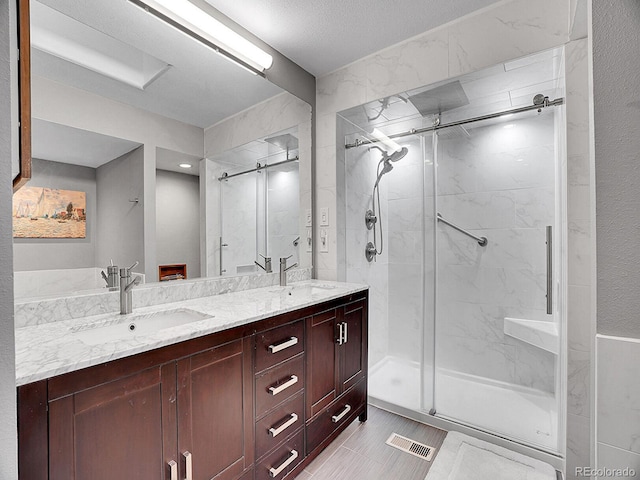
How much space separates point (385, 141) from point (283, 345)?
1983mm

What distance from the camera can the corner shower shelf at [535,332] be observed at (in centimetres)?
211

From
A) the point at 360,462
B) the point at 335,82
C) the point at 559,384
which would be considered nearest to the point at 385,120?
the point at 335,82

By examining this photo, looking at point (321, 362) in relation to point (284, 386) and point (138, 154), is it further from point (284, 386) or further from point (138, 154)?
point (138, 154)

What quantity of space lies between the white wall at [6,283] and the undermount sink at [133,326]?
1.45 ft

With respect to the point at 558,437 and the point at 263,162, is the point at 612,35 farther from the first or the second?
the point at 558,437

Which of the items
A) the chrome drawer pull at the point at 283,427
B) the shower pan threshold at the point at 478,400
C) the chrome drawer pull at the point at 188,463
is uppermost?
the chrome drawer pull at the point at 188,463

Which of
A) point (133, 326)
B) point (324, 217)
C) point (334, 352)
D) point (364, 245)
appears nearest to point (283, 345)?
point (334, 352)

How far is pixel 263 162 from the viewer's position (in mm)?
2227

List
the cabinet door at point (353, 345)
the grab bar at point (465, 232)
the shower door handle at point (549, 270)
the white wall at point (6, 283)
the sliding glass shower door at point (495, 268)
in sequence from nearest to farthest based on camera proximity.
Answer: the white wall at point (6, 283)
the cabinet door at point (353, 345)
the shower door handle at point (549, 270)
the sliding glass shower door at point (495, 268)
the grab bar at point (465, 232)

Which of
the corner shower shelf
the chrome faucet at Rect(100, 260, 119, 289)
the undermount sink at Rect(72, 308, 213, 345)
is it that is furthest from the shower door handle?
the chrome faucet at Rect(100, 260, 119, 289)

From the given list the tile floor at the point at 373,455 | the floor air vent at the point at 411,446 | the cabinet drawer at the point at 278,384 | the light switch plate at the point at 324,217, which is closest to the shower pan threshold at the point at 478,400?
the tile floor at the point at 373,455

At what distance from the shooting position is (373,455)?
5.82ft

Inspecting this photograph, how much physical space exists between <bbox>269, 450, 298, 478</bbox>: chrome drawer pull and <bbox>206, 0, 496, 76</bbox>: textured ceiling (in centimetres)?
233

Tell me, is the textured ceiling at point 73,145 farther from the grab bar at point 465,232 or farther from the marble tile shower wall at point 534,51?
the grab bar at point 465,232
